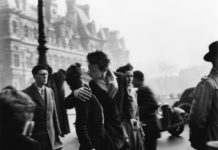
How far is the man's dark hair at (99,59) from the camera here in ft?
10.3

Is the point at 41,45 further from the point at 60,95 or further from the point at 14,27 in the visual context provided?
the point at 14,27


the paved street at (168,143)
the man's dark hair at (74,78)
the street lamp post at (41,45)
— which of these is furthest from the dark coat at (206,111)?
the street lamp post at (41,45)

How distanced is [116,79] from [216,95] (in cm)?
102

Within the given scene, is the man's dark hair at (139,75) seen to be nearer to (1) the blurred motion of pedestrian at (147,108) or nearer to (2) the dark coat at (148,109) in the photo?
(1) the blurred motion of pedestrian at (147,108)

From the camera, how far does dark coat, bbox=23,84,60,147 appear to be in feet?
13.2

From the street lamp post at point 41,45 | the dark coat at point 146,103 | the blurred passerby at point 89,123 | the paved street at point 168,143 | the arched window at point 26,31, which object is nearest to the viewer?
the blurred passerby at point 89,123

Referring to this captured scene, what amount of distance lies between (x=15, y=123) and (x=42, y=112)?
94.3 inches

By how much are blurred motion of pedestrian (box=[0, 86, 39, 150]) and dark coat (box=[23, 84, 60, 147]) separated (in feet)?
6.82

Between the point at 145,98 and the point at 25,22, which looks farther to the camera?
the point at 25,22

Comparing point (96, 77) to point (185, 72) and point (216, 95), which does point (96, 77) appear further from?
point (185, 72)

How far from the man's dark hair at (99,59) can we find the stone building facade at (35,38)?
3500 centimetres

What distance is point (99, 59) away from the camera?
3129mm

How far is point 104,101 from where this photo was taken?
125 inches

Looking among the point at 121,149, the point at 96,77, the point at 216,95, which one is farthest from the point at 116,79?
the point at 216,95
